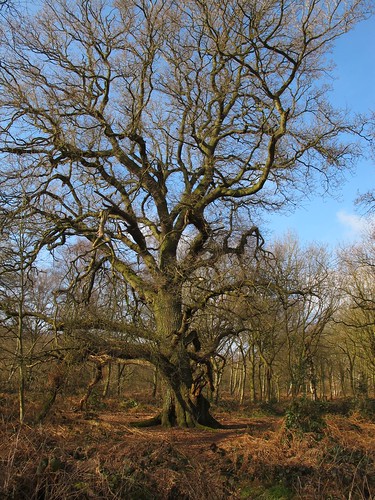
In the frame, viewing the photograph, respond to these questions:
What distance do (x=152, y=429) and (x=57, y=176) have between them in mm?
7465

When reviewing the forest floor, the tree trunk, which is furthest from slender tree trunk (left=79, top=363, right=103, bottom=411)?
the forest floor

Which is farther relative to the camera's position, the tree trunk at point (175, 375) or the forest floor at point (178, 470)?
the tree trunk at point (175, 375)

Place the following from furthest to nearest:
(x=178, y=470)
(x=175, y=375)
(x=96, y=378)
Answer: (x=96, y=378)
(x=175, y=375)
(x=178, y=470)

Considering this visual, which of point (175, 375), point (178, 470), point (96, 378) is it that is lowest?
point (178, 470)

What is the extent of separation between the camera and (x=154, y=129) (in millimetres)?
15438

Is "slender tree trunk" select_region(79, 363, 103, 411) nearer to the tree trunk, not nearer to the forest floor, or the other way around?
the tree trunk

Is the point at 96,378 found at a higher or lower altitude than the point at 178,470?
higher

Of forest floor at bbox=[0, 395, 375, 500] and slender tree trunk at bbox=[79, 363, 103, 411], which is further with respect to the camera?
slender tree trunk at bbox=[79, 363, 103, 411]

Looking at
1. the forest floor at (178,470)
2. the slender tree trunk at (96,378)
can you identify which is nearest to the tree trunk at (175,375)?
the slender tree trunk at (96,378)

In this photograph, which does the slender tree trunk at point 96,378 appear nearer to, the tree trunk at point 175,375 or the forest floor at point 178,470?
the tree trunk at point 175,375

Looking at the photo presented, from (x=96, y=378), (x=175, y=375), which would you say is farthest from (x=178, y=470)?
(x=96, y=378)

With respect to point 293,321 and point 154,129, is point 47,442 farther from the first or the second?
point 293,321

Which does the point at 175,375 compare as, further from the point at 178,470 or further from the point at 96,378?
the point at 178,470

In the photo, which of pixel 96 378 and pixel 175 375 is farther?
pixel 96 378
